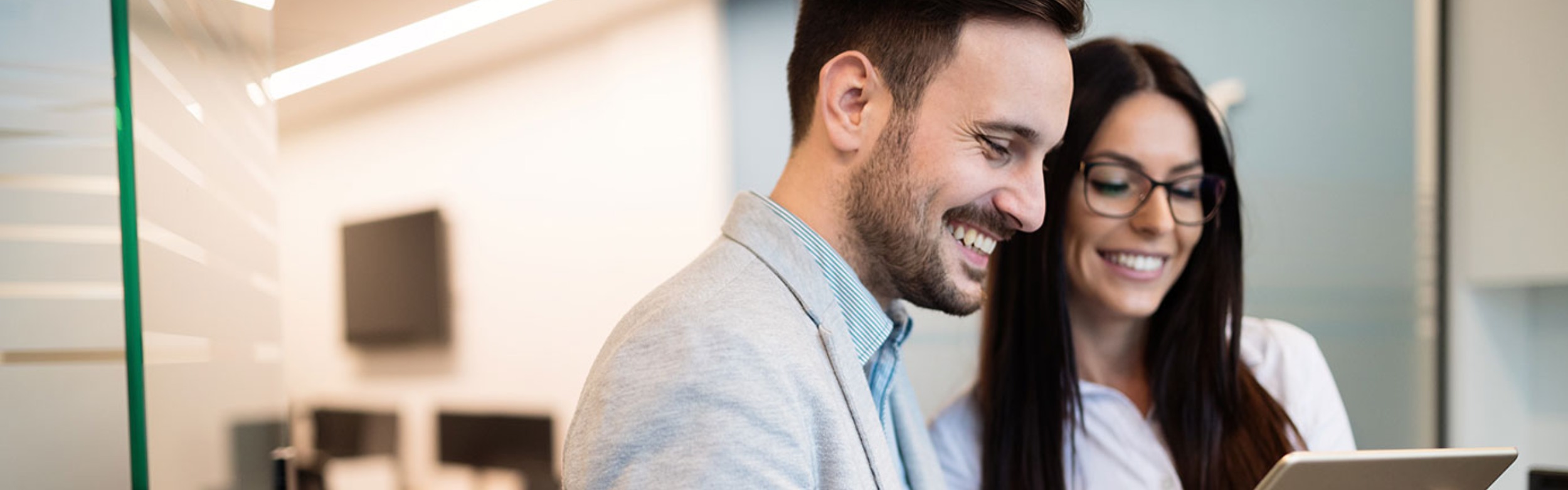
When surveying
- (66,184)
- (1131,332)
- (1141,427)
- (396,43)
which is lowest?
(1141,427)

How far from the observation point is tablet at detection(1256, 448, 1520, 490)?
0.90 m

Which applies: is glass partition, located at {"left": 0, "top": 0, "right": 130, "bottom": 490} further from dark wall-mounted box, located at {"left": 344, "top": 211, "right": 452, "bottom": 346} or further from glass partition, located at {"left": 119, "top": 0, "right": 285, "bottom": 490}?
dark wall-mounted box, located at {"left": 344, "top": 211, "right": 452, "bottom": 346}

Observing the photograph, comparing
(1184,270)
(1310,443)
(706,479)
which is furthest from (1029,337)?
(706,479)

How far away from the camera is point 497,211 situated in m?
3.11

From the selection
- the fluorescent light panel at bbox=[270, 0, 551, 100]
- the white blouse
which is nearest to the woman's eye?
the white blouse

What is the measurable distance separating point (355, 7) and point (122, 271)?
3.90ft

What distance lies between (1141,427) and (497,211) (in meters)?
2.09

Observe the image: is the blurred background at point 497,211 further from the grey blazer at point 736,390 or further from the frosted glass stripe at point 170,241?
the grey blazer at point 736,390

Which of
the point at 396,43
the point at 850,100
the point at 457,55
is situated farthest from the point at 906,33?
the point at 457,55

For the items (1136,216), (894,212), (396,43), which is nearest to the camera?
(894,212)

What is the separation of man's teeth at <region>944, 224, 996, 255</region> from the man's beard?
0.07 ft

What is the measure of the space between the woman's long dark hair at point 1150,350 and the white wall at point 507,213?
1.16 m

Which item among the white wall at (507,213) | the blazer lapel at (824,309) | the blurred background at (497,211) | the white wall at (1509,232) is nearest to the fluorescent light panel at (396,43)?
the blurred background at (497,211)

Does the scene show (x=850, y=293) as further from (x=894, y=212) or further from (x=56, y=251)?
(x=56, y=251)
